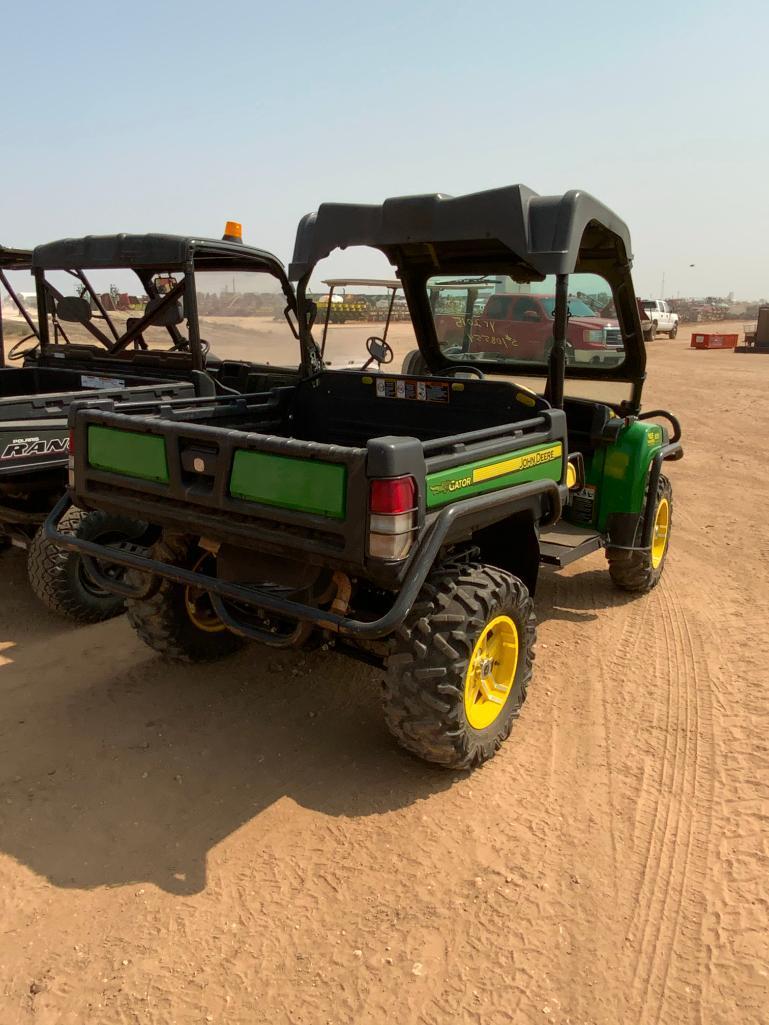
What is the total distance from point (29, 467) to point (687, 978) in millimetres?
3913

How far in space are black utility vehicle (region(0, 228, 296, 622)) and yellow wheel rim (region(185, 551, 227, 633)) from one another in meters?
0.61

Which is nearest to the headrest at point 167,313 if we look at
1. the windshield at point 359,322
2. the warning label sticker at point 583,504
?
the windshield at point 359,322

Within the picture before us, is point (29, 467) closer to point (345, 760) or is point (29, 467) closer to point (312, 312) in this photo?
point (312, 312)

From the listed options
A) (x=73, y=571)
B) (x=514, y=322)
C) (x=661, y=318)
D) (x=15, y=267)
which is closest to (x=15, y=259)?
(x=15, y=267)

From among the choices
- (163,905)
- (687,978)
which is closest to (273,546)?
(163,905)

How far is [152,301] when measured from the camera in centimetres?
611

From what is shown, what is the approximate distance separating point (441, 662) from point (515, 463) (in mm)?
892

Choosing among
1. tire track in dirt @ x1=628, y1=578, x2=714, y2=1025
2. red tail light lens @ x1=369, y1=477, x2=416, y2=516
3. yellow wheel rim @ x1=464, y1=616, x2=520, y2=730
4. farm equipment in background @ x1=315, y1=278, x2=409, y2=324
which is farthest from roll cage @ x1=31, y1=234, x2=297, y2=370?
tire track in dirt @ x1=628, y1=578, x2=714, y2=1025

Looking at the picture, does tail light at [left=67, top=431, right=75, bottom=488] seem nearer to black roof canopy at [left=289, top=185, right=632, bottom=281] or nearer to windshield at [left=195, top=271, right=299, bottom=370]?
black roof canopy at [left=289, top=185, right=632, bottom=281]

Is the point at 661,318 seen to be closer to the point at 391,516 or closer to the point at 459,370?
the point at 459,370

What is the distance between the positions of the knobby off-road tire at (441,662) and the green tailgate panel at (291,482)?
56 centimetres

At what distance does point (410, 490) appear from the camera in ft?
8.81

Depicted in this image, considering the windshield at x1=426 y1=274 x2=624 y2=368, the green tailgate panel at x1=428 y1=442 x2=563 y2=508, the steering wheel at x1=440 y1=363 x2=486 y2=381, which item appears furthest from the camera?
the steering wheel at x1=440 y1=363 x2=486 y2=381

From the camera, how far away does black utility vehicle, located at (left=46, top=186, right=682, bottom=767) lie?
279 centimetres
